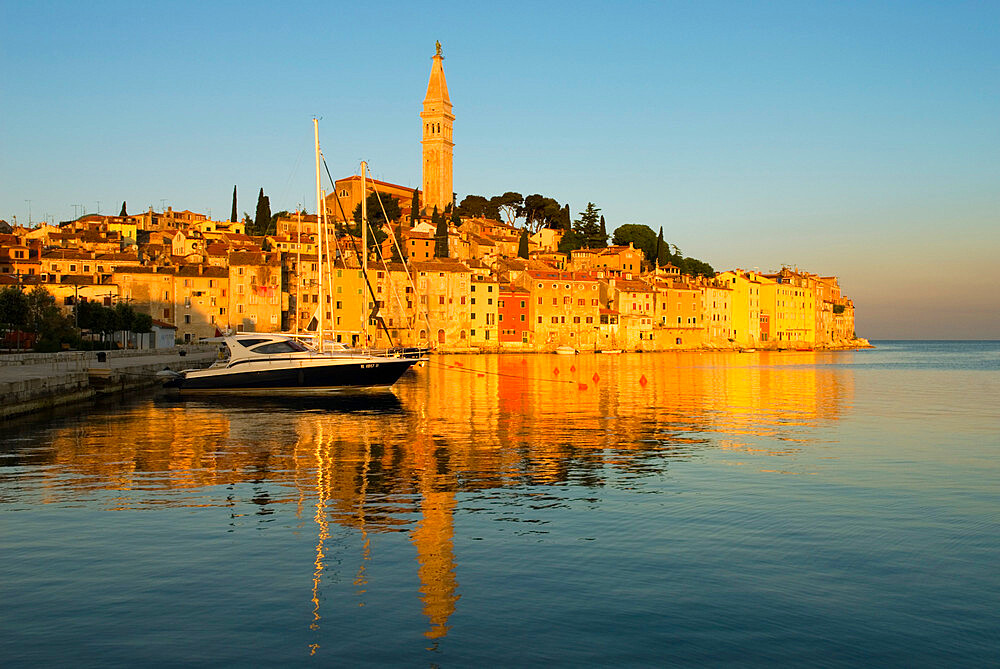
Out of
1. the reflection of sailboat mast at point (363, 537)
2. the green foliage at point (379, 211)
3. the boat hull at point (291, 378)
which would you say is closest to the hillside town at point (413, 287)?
the green foliage at point (379, 211)

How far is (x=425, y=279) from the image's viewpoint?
96.6m

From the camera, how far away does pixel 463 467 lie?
55.2ft

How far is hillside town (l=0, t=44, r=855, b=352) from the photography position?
7988 centimetres

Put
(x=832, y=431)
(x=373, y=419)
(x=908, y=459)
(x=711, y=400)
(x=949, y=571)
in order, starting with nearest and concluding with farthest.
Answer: (x=949, y=571) < (x=908, y=459) < (x=832, y=431) < (x=373, y=419) < (x=711, y=400)

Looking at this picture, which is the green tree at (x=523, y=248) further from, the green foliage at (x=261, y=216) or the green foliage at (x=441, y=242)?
the green foliage at (x=261, y=216)

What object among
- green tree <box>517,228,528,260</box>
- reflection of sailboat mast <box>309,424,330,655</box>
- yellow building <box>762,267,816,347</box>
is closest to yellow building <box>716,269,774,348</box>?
yellow building <box>762,267,816,347</box>

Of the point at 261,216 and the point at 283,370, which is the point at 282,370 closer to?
the point at 283,370

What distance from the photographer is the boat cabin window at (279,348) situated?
36.6m

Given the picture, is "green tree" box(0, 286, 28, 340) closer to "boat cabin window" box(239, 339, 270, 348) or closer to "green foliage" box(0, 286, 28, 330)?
"green foliage" box(0, 286, 28, 330)

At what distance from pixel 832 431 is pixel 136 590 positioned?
20.5 m

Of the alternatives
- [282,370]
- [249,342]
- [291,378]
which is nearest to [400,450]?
[291,378]

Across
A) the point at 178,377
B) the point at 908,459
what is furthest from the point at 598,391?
the point at 908,459

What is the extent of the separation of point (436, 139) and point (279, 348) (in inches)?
4242

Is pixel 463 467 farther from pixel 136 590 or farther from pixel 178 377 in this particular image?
pixel 178 377
